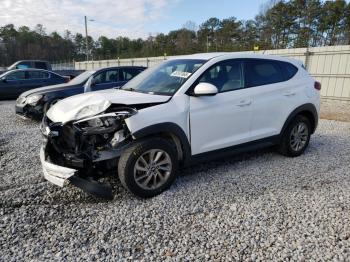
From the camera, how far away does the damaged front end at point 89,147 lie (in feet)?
10.8

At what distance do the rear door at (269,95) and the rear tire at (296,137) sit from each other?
0.28 metres

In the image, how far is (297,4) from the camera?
A: 110 ft

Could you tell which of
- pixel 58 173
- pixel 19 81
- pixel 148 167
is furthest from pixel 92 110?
pixel 19 81

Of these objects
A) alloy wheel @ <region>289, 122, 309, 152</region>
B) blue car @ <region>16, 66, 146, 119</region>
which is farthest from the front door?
blue car @ <region>16, 66, 146, 119</region>

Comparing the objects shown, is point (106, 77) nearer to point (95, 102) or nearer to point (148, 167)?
point (95, 102)

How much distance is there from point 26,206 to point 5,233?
528 millimetres

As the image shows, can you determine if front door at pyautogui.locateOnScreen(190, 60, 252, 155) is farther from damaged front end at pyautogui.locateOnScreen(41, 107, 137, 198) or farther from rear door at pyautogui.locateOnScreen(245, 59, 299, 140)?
damaged front end at pyautogui.locateOnScreen(41, 107, 137, 198)

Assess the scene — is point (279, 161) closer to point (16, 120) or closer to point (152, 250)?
point (152, 250)

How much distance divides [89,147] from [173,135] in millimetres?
1011

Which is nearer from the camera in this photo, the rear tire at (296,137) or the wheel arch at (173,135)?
the wheel arch at (173,135)

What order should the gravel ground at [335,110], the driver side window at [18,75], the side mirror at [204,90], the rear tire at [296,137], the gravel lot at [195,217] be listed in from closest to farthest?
the gravel lot at [195,217]
the side mirror at [204,90]
the rear tire at [296,137]
the gravel ground at [335,110]
the driver side window at [18,75]

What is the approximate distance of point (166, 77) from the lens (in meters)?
4.18

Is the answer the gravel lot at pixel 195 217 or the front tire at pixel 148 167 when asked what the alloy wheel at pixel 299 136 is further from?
the front tire at pixel 148 167

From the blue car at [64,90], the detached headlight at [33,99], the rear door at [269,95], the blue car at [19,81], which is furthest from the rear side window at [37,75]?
the rear door at [269,95]
